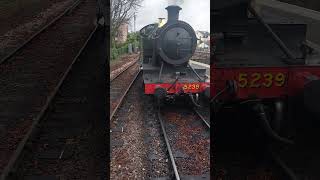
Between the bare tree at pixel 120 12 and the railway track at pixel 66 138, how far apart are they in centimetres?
154

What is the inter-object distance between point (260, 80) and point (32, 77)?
15.2ft

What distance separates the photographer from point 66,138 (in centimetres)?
490

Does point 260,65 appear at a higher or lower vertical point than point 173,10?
lower

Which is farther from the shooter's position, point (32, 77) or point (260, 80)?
point (32, 77)

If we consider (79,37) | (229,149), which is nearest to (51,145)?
(229,149)

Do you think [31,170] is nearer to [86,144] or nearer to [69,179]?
[69,179]

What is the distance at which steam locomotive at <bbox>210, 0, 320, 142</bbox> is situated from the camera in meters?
4.02

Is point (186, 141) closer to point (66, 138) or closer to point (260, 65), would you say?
point (66, 138)

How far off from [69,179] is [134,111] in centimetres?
356

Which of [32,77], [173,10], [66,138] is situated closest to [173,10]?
[173,10]

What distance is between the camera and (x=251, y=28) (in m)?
4.40

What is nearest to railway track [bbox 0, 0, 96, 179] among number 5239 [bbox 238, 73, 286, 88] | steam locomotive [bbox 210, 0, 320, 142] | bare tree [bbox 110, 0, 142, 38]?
bare tree [bbox 110, 0, 142, 38]

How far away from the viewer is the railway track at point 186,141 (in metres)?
4.42

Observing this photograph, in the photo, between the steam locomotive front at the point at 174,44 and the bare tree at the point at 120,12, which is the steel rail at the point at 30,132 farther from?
the steam locomotive front at the point at 174,44
